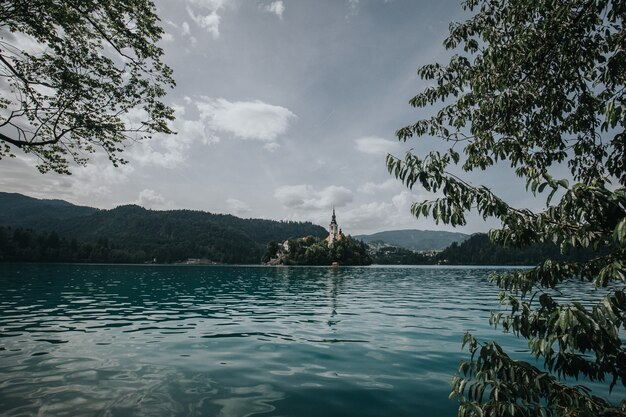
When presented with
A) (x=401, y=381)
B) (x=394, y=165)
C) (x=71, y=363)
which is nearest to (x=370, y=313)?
(x=401, y=381)

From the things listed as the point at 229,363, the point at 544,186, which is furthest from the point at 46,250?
the point at 544,186

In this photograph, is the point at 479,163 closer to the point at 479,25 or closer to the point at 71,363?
the point at 479,25

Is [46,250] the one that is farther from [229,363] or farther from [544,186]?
[544,186]

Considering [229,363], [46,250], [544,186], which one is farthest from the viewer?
[46,250]

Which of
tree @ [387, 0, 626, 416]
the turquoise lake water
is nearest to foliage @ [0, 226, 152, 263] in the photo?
the turquoise lake water

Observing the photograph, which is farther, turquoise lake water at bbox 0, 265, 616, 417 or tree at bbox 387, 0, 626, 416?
turquoise lake water at bbox 0, 265, 616, 417

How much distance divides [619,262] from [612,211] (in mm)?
599

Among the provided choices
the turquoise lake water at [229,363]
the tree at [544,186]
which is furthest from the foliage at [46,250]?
the tree at [544,186]

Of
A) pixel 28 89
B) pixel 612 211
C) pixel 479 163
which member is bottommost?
pixel 612 211

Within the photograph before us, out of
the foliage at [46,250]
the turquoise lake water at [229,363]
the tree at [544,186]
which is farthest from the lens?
the foliage at [46,250]

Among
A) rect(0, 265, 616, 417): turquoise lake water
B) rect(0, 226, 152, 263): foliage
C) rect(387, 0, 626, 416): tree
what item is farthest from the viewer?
rect(0, 226, 152, 263): foliage

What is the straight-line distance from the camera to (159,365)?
37.6 ft

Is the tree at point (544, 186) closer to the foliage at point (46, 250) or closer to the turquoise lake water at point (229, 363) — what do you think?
the turquoise lake water at point (229, 363)

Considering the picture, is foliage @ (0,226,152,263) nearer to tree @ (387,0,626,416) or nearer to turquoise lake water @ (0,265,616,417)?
turquoise lake water @ (0,265,616,417)
